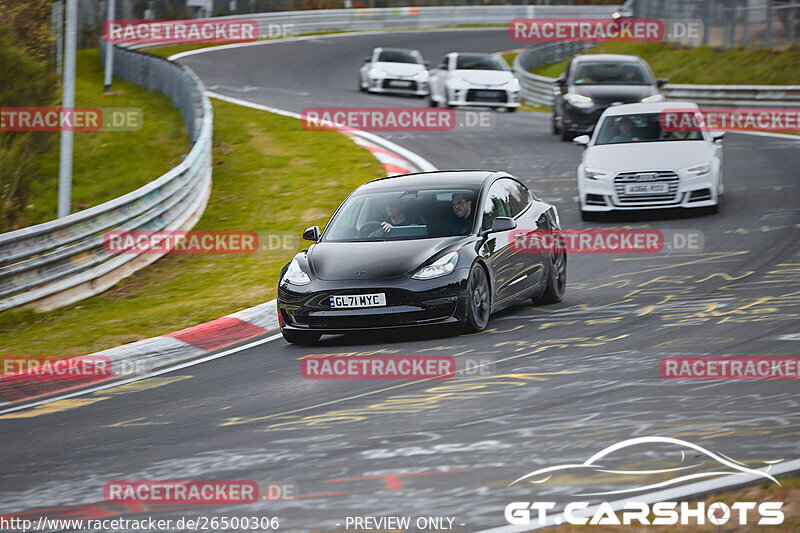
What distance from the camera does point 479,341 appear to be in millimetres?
10148

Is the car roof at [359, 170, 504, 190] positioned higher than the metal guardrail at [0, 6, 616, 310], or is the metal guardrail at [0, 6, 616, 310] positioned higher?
the car roof at [359, 170, 504, 190]

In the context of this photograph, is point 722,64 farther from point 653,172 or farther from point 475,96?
point 653,172

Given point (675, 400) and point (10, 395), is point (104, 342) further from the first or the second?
point (675, 400)

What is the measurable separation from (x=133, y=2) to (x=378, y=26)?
11.9 meters

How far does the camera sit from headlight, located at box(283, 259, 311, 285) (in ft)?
34.8

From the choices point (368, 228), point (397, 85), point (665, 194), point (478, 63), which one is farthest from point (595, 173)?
point (397, 85)

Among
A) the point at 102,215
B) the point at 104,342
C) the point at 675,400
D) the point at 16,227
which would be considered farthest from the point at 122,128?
the point at 675,400

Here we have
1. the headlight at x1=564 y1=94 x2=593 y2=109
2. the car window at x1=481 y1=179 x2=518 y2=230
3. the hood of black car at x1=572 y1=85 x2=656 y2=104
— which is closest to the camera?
the car window at x1=481 y1=179 x2=518 y2=230

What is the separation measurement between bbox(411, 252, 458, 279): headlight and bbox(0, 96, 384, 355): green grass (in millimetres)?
3070

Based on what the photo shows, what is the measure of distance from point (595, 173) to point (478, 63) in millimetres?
15109

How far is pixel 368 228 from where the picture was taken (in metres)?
11.3

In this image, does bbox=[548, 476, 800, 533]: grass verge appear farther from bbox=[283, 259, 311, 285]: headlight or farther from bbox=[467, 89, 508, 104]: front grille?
bbox=[467, 89, 508, 104]: front grille

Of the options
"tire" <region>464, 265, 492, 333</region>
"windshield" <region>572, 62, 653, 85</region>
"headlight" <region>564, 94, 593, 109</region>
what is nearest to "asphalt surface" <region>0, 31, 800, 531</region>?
"tire" <region>464, 265, 492, 333</region>

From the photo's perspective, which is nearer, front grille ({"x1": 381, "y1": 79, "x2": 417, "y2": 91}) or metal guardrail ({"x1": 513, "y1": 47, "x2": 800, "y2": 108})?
metal guardrail ({"x1": 513, "y1": 47, "x2": 800, "y2": 108})
